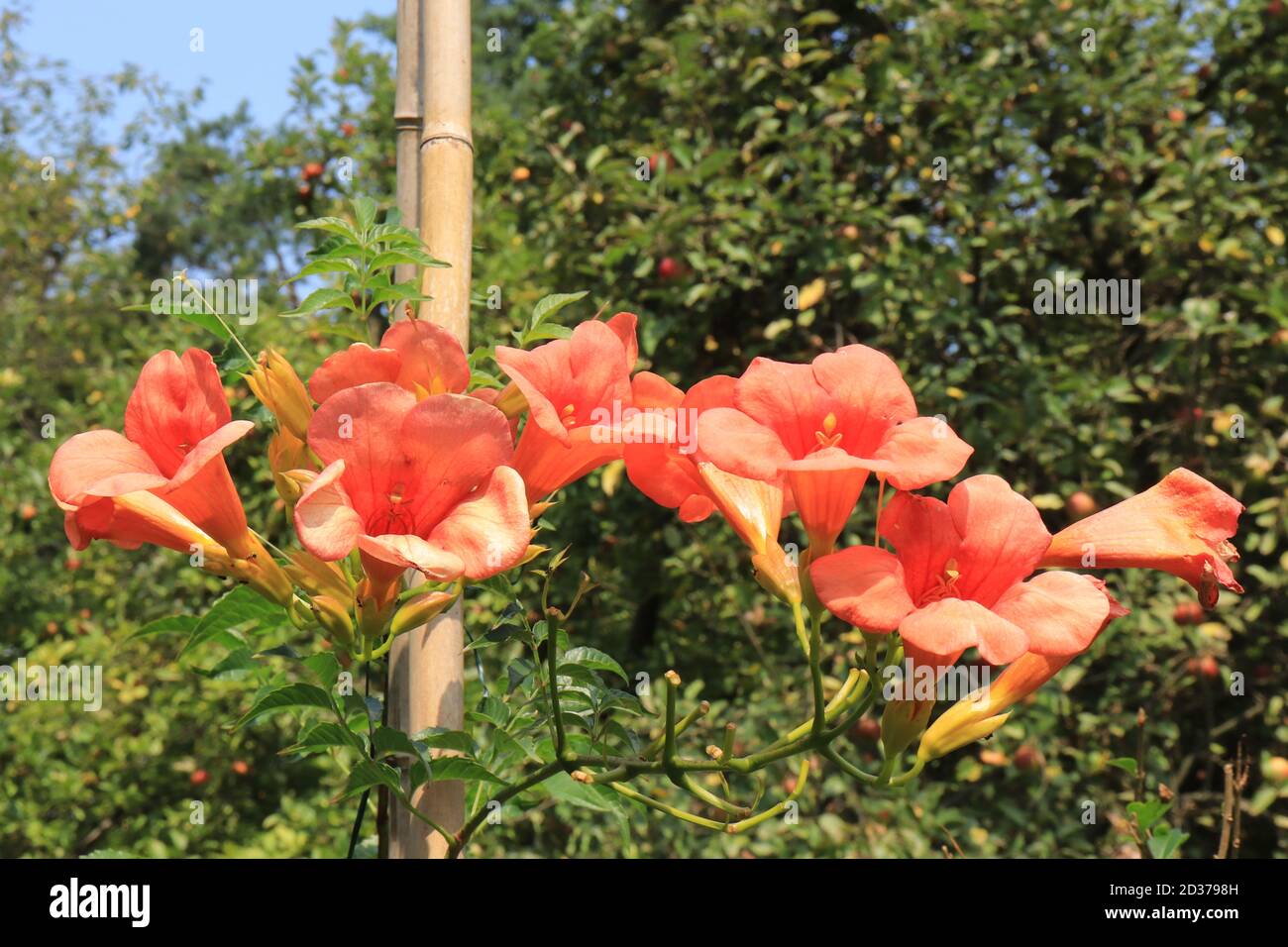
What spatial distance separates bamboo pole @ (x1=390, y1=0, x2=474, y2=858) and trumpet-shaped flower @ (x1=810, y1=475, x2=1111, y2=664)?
476 millimetres

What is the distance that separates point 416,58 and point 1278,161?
373 cm

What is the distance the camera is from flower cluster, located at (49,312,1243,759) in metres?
0.83

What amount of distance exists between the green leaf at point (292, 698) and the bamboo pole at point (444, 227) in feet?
0.35

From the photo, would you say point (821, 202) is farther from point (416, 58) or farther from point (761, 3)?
point (416, 58)

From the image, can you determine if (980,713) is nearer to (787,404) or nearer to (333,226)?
(787,404)

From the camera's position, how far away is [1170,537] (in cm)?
93

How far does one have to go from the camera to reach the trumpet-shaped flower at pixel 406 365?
97 cm

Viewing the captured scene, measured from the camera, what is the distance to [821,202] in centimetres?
383

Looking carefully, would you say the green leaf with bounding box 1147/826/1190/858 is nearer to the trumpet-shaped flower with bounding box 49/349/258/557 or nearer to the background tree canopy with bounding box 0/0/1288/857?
the trumpet-shaped flower with bounding box 49/349/258/557

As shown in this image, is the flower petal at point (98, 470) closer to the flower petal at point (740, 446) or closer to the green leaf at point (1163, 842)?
the flower petal at point (740, 446)
